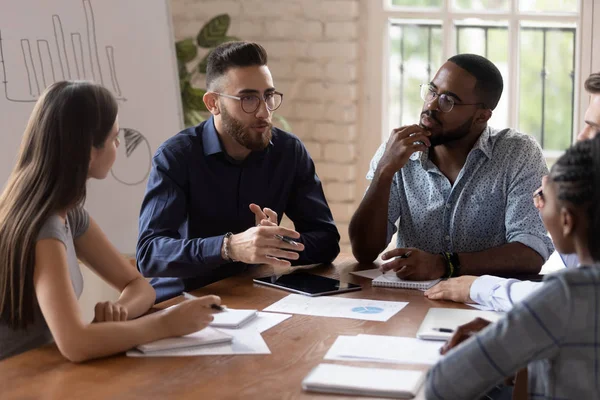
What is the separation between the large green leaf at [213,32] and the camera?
3.42 meters

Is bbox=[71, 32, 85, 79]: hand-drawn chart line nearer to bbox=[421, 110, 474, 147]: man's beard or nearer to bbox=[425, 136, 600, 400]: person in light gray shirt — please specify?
bbox=[421, 110, 474, 147]: man's beard

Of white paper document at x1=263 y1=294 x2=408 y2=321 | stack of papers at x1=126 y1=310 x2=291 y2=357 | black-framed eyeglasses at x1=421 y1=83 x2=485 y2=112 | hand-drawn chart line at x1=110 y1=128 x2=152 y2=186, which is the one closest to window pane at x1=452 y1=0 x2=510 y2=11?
black-framed eyeglasses at x1=421 y1=83 x2=485 y2=112

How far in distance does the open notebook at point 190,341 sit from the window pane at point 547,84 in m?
2.49

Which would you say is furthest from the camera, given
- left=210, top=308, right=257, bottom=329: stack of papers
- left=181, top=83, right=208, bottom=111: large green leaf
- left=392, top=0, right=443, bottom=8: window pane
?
left=392, top=0, right=443, bottom=8: window pane

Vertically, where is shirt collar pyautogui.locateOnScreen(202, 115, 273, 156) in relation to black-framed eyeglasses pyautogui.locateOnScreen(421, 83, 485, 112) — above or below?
below

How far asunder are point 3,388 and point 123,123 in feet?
5.56

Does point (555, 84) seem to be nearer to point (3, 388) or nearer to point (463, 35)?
point (463, 35)

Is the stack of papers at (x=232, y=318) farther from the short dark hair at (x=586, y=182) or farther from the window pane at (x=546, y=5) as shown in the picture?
the window pane at (x=546, y=5)

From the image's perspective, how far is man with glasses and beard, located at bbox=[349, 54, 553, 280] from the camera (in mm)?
2271

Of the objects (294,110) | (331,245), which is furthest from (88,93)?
(294,110)

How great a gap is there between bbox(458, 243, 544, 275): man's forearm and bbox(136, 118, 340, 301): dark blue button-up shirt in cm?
43

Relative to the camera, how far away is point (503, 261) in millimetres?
2066

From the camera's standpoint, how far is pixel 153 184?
2.23 meters

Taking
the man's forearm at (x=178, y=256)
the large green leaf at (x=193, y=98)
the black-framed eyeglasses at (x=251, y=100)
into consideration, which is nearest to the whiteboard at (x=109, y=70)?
the large green leaf at (x=193, y=98)
